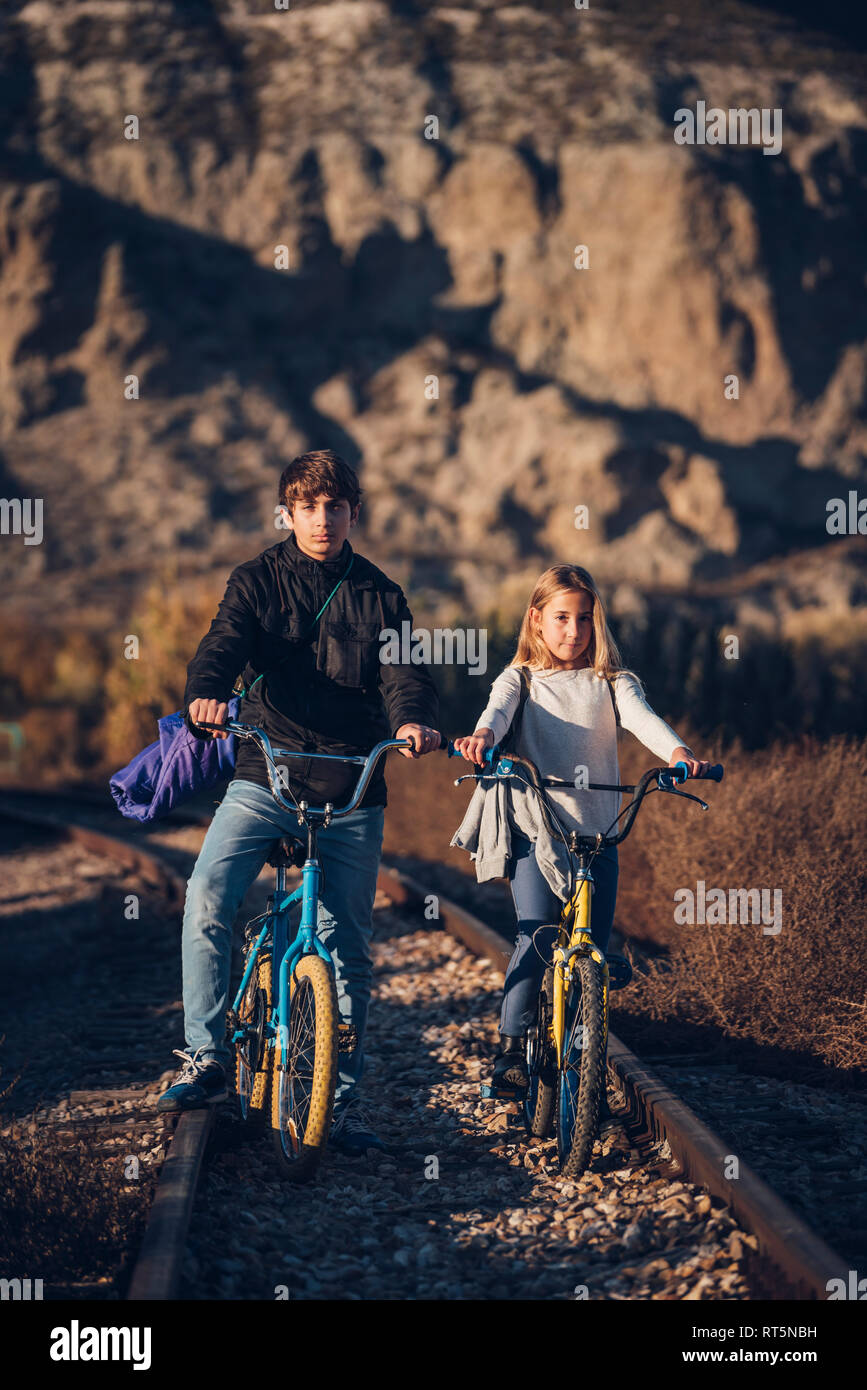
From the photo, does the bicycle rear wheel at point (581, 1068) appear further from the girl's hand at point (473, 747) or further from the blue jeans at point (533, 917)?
the girl's hand at point (473, 747)

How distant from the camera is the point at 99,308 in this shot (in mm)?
52562

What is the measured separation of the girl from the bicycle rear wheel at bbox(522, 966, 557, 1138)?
149 mm

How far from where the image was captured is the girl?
16.3ft

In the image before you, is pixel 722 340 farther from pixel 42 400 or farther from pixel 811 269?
pixel 42 400

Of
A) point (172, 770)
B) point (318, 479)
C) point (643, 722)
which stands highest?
point (318, 479)

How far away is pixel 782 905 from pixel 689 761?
107 inches

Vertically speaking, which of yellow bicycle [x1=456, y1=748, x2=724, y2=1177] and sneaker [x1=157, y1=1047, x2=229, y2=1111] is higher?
yellow bicycle [x1=456, y1=748, x2=724, y2=1177]

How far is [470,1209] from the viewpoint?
4.62m

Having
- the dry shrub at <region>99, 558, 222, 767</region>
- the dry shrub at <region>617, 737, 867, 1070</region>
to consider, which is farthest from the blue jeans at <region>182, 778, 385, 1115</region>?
the dry shrub at <region>99, 558, 222, 767</region>

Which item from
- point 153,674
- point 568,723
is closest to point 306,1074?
point 568,723

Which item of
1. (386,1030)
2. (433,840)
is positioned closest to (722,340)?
(433,840)

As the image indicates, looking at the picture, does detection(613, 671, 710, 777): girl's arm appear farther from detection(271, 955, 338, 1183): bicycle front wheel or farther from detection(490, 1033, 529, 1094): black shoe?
detection(271, 955, 338, 1183): bicycle front wheel

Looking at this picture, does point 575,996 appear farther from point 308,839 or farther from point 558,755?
point 308,839

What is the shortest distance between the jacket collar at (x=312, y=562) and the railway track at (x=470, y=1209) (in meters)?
1.95
